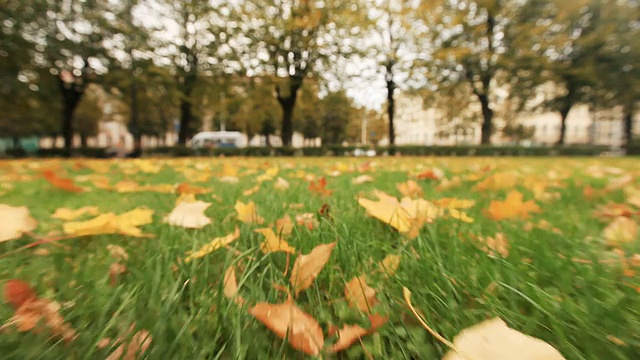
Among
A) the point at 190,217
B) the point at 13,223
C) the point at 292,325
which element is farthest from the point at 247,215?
the point at 292,325

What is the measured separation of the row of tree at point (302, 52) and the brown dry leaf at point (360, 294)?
13.4m

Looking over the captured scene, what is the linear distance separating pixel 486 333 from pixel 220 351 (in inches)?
14.4

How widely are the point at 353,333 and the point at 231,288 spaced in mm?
275

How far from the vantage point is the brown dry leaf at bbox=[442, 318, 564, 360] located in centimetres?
42

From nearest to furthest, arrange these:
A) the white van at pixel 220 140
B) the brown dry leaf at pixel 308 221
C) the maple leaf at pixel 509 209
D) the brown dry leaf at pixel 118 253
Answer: the brown dry leaf at pixel 118 253, the brown dry leaf at pixel 308 221, the maple leaf at pixel 509 209, the white van at pixel 220 140

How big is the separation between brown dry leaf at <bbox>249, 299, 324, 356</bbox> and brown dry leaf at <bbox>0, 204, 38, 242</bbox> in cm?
78

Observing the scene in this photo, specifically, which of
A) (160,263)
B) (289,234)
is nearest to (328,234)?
(289,234)

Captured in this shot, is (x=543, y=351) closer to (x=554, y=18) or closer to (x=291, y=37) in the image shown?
(x=291, y=37)

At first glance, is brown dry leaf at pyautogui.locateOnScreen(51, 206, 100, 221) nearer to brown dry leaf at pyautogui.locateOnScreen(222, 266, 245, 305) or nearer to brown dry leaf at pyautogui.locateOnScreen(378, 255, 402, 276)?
brown dry leaf at pyautogui.locateOnScreen(222, 266, 245, 305)

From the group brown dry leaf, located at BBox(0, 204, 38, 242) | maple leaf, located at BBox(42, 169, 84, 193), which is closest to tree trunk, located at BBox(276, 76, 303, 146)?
maple leaf, located at BBox(42, 169, 84, 193)

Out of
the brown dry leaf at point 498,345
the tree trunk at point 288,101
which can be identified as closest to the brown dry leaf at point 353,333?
the brown dry leaf at point 498,345

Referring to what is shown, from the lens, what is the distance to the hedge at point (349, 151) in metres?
16.1

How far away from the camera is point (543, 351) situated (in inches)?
16.6

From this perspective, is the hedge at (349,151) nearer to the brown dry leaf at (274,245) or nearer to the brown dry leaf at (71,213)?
the brown dry leaf at (71,213)
